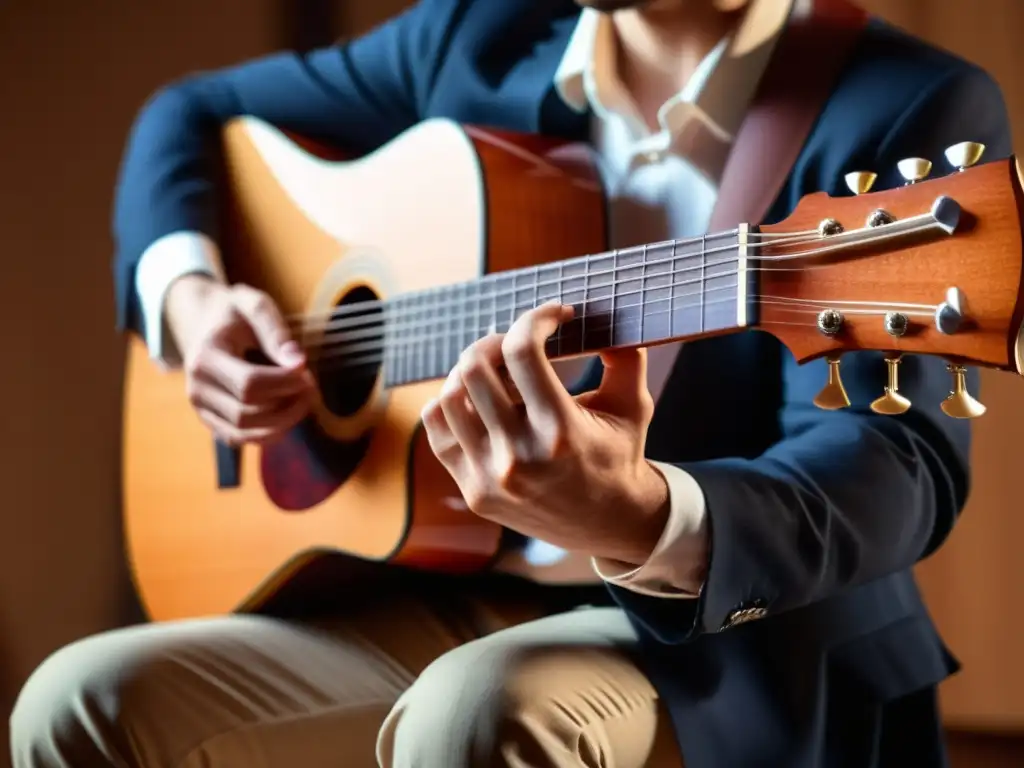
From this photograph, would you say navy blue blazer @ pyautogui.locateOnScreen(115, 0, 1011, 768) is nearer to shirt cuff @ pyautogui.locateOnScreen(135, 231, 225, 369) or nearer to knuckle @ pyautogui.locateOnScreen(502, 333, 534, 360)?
knuckle @ pyautogui.locateOnScreen(502, 333, 534, 360)

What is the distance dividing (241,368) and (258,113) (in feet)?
1.24

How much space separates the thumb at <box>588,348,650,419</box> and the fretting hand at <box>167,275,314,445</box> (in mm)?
378

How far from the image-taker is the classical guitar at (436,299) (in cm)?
58

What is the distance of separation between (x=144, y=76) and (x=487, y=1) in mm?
705

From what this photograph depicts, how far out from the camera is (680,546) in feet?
2.18

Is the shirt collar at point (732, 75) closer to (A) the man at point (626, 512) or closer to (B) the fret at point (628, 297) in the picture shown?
(A) the man at point (626, 512)

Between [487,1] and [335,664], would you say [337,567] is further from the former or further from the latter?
[487,1]

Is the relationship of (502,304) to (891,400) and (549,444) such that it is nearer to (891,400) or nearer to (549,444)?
(549,444)

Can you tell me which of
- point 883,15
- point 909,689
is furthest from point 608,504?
point 883,15

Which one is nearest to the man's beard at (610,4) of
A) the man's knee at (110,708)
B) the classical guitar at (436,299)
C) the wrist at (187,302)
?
the classical guitar at (436,299)

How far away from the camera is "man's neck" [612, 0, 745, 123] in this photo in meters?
0.90

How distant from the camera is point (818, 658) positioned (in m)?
0.78

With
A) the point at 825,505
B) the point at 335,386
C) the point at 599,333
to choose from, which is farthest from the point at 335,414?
the point at 825,505

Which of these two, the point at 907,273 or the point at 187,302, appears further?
the point at 187,302
